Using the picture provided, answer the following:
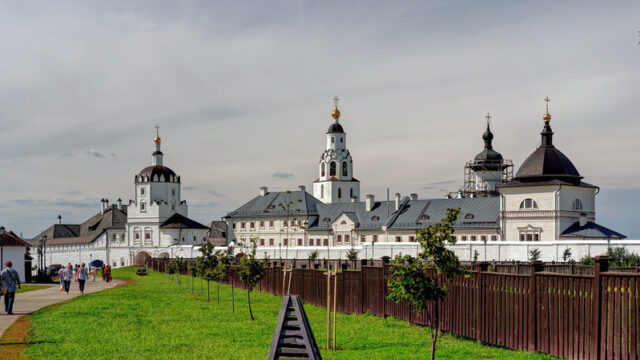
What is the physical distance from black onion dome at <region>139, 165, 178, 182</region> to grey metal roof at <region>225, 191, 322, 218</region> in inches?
563

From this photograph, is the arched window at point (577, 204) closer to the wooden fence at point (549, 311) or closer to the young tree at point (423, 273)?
the wooden fence at point (549, 311)

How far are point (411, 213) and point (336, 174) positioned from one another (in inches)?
1283

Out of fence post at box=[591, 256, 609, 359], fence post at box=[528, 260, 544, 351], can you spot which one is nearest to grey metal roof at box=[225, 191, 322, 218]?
fence post at box=[528, 260, 544, 351]

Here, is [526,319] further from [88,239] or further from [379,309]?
[88,239]

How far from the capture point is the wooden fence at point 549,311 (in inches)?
431

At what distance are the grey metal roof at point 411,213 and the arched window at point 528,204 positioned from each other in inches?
198

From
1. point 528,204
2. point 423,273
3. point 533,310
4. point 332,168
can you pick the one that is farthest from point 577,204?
point 423,273

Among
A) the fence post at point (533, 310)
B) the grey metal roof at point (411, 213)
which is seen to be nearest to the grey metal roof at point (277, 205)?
the grey metal roof at point (411, 213)

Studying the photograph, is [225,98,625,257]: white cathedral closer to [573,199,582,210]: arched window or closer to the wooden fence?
[573,199,582,210]: arched window

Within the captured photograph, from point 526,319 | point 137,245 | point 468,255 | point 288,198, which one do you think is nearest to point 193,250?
point 288,198

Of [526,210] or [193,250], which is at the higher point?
[526,210]

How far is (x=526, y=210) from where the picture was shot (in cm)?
6806

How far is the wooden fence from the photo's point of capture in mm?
10938

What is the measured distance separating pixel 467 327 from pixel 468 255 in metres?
39.8
